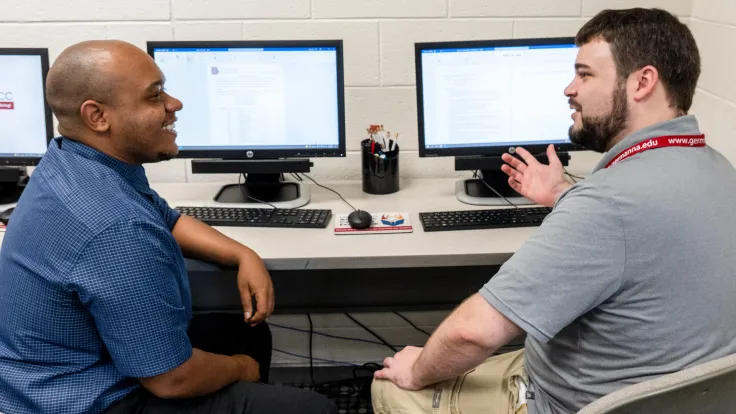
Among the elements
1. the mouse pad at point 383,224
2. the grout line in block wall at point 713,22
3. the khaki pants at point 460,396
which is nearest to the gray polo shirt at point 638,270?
the khaki pants at point 460,396

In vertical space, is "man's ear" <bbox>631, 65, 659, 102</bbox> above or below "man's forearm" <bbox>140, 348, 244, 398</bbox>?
above

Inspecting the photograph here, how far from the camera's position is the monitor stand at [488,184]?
84.8 inches

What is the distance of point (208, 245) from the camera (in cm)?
178

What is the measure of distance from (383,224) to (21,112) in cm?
114

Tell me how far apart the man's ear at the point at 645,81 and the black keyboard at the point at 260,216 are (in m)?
0.94

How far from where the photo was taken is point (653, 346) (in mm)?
1203

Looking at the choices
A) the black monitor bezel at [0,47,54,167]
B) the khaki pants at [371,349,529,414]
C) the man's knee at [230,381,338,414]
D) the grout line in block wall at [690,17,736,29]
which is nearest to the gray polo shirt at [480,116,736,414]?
the khaki pants at [371,349,529,414]

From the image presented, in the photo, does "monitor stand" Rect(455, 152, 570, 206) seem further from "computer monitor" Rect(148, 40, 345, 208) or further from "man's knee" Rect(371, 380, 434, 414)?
"man's knee" Rect(371, 380, 434, 414)

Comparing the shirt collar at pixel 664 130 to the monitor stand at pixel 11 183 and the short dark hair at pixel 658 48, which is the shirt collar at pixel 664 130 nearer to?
the short dark hair at pixel 658 48

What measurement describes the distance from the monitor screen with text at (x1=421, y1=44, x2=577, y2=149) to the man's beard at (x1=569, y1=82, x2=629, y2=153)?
67 cm

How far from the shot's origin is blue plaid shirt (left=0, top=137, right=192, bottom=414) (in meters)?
1.27

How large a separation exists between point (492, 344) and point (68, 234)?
783 mm

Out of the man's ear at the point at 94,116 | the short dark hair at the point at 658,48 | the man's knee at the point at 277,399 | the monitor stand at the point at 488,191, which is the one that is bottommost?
the man's knee at the point at 277,399

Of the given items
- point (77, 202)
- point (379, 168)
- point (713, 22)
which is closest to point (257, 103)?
point (379, 168)
